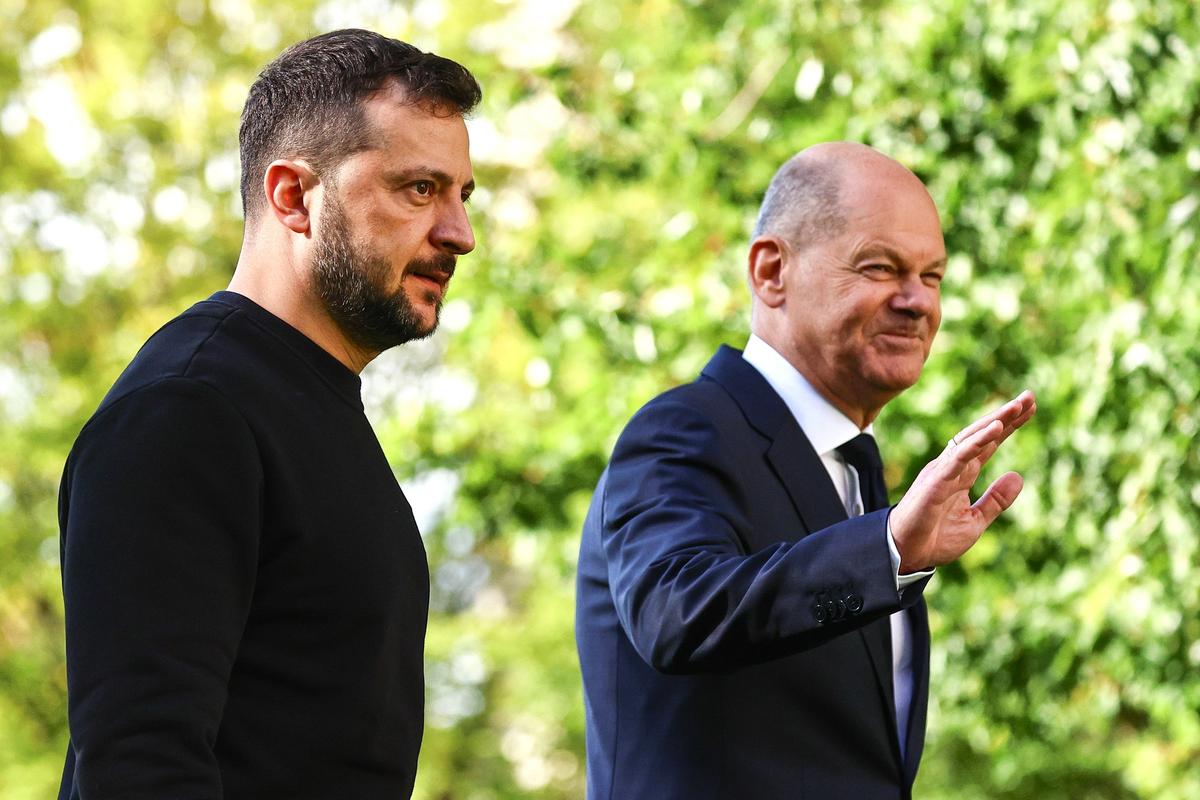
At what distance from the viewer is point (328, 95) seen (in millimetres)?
2111

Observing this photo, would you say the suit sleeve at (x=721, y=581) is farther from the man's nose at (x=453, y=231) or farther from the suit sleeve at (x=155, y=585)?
the suit sleeve at (x=155, y=585)

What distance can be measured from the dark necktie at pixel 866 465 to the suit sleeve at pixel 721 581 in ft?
1.64

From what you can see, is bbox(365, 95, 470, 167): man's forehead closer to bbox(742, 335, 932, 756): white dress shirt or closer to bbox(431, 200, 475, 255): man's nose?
bbox(431, 200, 475, 255): man's nose

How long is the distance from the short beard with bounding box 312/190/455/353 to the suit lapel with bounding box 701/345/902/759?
35.4 inches

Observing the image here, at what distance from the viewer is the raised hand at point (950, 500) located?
6.75 feet

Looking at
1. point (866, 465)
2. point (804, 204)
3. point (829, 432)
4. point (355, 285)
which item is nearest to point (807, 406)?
point (829, 432)

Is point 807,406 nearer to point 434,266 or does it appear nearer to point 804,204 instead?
point 804,204

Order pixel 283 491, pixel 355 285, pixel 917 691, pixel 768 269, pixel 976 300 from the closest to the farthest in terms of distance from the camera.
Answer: pixel 283 491
pixel 355 285
pixel 917 691
pixel 768 269
pixel 976 300

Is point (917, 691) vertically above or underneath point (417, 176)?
underneath

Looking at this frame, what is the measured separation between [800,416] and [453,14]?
33.6ft

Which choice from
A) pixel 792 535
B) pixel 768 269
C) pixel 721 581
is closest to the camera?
pixel 721 581

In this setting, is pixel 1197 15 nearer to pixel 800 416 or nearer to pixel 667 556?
pixel 800 416

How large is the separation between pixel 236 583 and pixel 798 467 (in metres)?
1.31

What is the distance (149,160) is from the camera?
1166 centimetres
